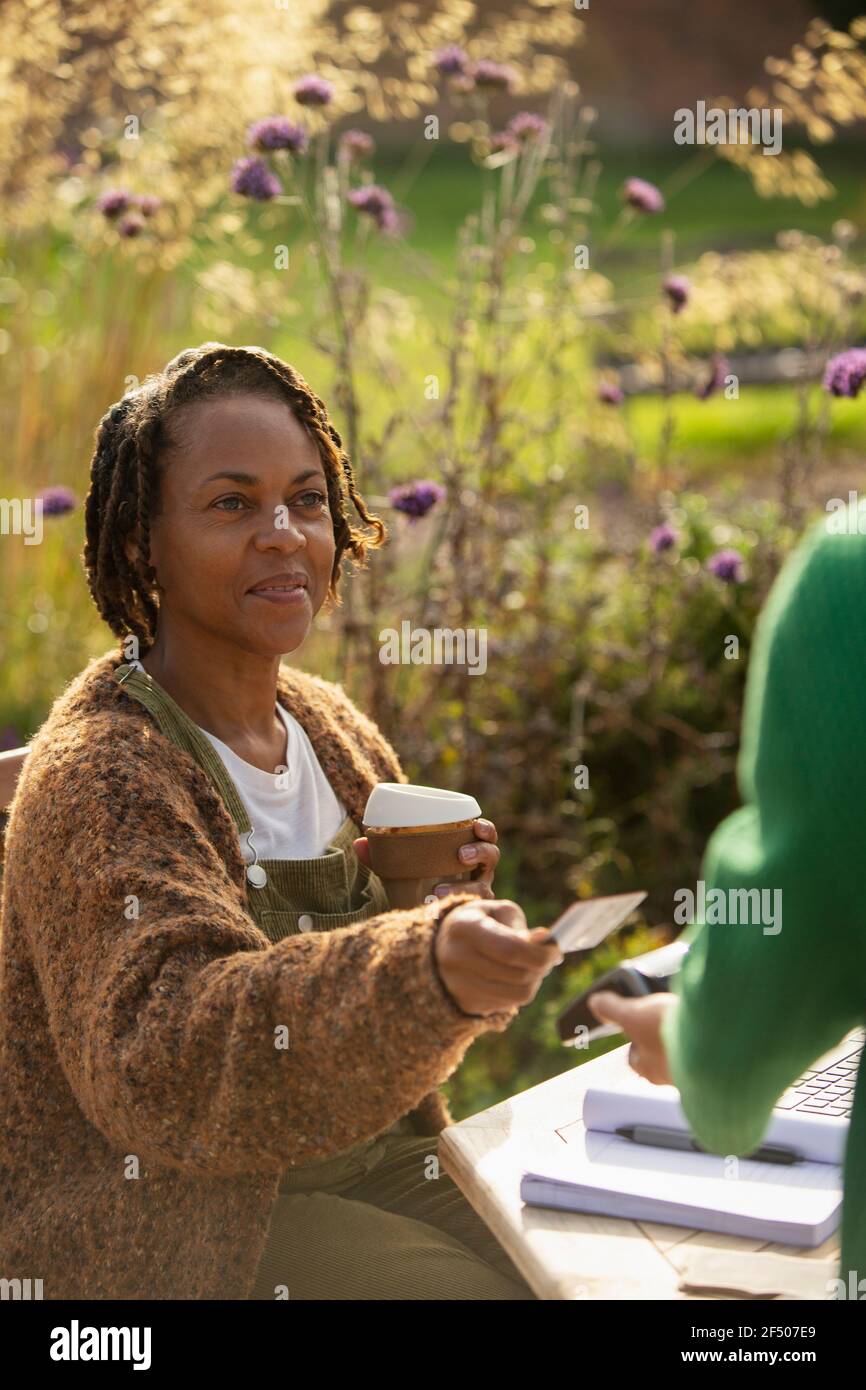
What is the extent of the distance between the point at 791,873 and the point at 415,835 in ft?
2.52

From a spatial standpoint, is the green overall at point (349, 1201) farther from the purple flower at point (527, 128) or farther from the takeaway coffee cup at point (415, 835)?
the purple flower at point (527, 128)

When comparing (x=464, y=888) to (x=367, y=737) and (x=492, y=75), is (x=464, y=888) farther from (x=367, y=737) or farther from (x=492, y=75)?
(x=492, y=75)

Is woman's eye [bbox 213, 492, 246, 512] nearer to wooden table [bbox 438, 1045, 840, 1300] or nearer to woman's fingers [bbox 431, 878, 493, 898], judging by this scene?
woman's fingers [bbox 431, 878, 493, 898]

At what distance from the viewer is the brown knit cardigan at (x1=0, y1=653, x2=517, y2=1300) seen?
146cm

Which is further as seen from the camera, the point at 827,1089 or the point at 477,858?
the point at 477,858

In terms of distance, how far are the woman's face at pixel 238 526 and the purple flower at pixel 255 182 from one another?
1237 mm

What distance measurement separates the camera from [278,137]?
3092 mm

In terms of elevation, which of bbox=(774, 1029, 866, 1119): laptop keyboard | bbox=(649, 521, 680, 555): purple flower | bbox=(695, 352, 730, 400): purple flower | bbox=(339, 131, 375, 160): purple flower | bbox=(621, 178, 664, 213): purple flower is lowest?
bbox=(774, 1029, 866, 1119): laptop keyboard

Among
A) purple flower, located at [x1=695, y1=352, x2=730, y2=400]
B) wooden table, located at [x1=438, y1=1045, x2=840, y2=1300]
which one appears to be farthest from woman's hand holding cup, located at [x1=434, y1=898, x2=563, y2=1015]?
purple flower, located at [x1=695, y1=352, x2=730, y2=400]

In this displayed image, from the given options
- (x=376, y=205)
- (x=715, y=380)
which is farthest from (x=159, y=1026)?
(x=715, y=380)

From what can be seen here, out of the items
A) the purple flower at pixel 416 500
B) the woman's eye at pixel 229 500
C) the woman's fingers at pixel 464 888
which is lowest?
the woman's fingers at pixel 464 888

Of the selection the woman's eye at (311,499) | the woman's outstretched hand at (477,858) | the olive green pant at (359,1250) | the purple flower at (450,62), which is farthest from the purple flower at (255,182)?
the olive green pant at (359,1250)

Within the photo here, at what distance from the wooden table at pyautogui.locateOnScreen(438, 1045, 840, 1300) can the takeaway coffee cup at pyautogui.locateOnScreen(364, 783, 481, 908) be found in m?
0.37

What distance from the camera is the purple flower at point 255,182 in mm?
3104
